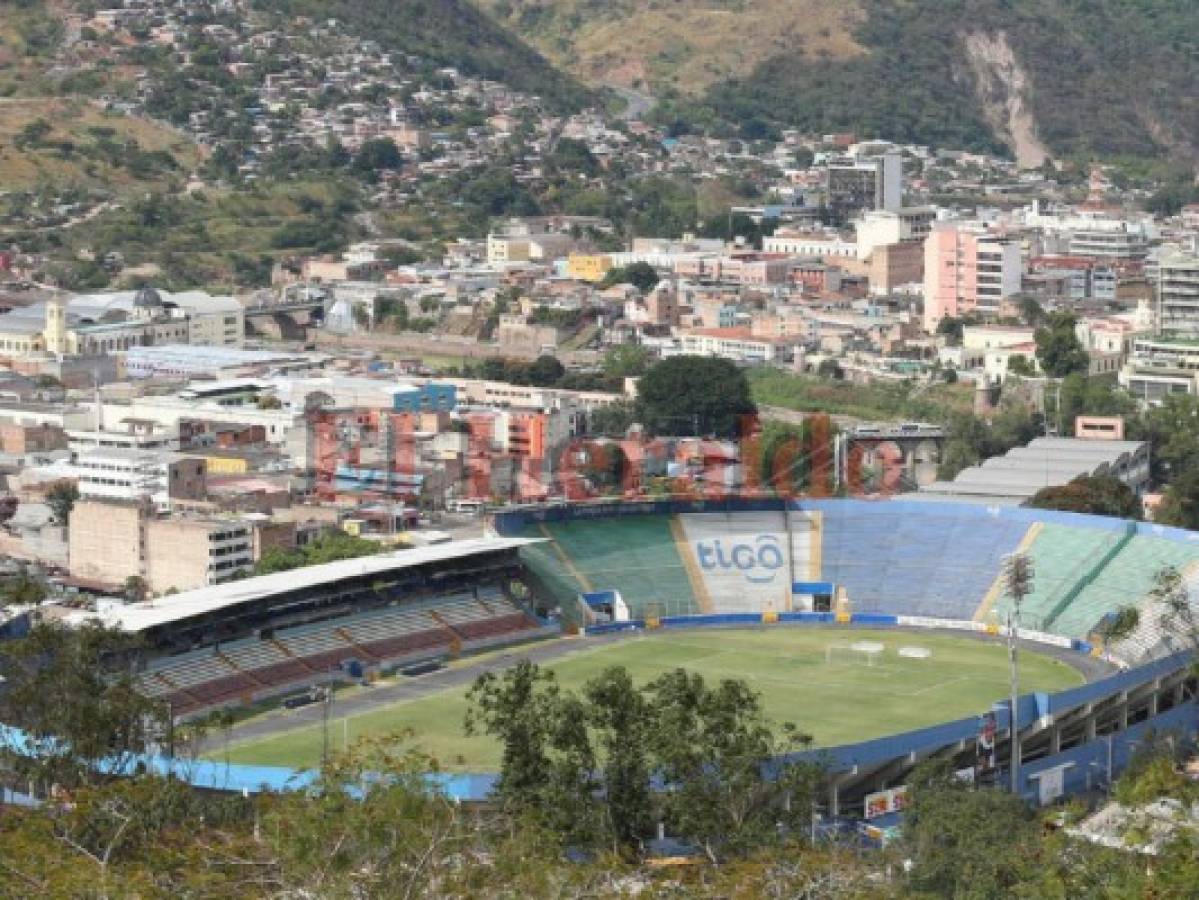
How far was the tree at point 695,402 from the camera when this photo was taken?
220 feet

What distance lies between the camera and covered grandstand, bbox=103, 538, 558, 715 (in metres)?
41.6

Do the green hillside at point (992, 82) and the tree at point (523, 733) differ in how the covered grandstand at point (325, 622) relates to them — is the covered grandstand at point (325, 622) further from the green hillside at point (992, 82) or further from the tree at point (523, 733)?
the green hillside at point (992, 82)

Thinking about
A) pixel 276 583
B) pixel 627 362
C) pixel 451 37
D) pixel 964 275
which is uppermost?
pixel 451 37

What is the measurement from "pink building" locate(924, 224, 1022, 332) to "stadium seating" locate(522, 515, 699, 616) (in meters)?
36.9

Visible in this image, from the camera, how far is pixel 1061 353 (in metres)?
73.2

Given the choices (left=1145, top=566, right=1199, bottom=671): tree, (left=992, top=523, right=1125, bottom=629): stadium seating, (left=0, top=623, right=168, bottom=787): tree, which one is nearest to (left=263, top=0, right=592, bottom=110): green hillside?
(left=992, top=523, right=1125, bottom=629): stadium seating

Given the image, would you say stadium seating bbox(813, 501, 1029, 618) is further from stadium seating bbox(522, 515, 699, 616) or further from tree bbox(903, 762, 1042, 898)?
tree bbox(903, 762, 1042, 898)

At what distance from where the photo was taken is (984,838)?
3061 cm

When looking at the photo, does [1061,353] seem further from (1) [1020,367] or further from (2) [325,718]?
(2) [325,718]

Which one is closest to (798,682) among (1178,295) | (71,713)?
(71,713)

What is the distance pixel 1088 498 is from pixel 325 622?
16.1m

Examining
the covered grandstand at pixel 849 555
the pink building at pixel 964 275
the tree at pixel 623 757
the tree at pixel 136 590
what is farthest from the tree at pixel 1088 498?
the pink building at pixel 964 275

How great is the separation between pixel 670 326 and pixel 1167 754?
158 ft

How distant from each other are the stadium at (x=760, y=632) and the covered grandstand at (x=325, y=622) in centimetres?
4
